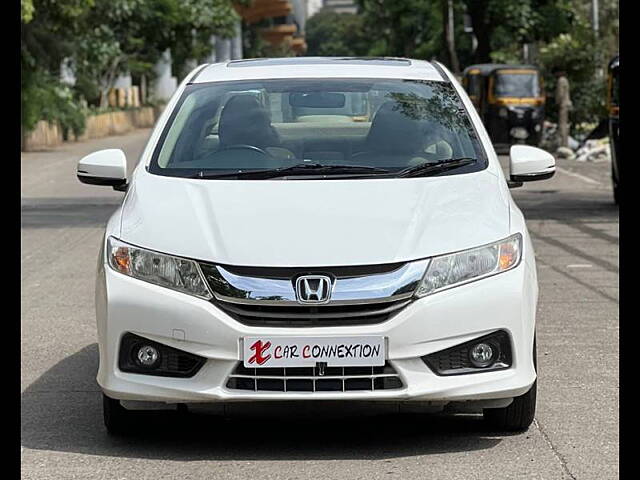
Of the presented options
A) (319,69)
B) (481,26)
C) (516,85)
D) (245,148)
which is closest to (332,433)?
(245,148)

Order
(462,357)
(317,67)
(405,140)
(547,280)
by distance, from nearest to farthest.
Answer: (462,357) → (405,140) → (317,67) → (547,280)

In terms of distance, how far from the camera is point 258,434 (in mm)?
6430

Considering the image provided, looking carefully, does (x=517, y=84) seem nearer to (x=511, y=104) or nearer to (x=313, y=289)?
(x=511, y=104)

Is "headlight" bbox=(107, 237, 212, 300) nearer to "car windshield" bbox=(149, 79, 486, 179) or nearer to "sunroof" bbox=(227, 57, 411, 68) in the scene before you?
"car windshield" bbox=(149, 79, 486, 179)

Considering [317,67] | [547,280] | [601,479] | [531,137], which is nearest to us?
[601,479]

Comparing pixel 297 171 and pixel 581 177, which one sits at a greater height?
pixel 297 171

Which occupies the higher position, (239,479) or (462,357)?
(462,357)

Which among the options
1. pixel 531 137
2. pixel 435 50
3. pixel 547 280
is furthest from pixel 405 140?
pixel 435 50

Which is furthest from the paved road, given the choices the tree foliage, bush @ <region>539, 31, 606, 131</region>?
bush @ <region>539, 31, 606, 131</region>

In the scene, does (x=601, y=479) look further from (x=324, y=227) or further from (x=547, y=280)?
(x=547, y=280)

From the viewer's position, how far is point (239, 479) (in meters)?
5.62

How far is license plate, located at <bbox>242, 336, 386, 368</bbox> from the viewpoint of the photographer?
18.8 feet

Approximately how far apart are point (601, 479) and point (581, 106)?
3244 cm

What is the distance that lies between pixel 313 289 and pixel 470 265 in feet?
2.06
